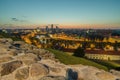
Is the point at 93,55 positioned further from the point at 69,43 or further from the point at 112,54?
the point at 69,43

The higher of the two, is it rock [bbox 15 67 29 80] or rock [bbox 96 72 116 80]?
rock [bbox 15 67 29 80]

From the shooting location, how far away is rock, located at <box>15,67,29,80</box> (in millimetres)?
5002

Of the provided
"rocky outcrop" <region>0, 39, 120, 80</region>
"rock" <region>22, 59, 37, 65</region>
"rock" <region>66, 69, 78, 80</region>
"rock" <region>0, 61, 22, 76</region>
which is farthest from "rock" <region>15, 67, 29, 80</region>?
"rock" <region>66, 69, 78, 80</region>

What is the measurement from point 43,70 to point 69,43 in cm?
12028

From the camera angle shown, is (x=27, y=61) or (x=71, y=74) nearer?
(x=71, y=74)

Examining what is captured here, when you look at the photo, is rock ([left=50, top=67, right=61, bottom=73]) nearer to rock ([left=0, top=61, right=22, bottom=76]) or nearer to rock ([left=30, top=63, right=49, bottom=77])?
rock ([left=30, top=63, right=49, bottom=77])

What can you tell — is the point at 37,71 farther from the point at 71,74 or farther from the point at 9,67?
the point at 71,74

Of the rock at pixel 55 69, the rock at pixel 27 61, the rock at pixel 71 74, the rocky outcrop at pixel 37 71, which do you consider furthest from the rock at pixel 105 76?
the rock at pixel 27 61

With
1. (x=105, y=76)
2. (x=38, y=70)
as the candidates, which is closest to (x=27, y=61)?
(x=38, y=70)

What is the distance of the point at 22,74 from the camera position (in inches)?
199

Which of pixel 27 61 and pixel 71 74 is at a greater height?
pixel 27 61

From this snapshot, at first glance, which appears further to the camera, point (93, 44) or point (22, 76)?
point (93, 44)

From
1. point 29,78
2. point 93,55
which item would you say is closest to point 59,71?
point 29,78

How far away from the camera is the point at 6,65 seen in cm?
536
